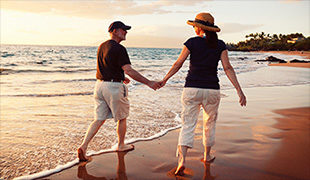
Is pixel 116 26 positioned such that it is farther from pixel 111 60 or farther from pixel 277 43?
pixel 277 43

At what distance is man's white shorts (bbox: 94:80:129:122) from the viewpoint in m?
3.80

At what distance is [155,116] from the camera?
21.5ft

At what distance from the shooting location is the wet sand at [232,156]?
3429 millimetres

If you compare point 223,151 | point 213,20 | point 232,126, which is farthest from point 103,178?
point 232,126

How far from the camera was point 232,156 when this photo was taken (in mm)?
3988

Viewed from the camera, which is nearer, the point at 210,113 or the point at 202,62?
the point at 202,62

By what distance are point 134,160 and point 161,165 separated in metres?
0.46

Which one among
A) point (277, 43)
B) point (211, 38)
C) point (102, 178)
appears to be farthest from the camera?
point (277, 43)

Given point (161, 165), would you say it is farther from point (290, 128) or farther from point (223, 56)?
point (290, 128)

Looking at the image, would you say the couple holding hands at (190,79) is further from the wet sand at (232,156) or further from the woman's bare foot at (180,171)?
the wet sand at (232,156)

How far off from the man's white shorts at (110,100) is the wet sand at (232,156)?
2.31ft

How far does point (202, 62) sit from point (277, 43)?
118345 millimetres

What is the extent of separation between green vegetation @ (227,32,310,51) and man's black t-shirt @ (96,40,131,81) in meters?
91.2

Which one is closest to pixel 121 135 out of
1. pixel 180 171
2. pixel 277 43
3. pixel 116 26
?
pixel 180 171
